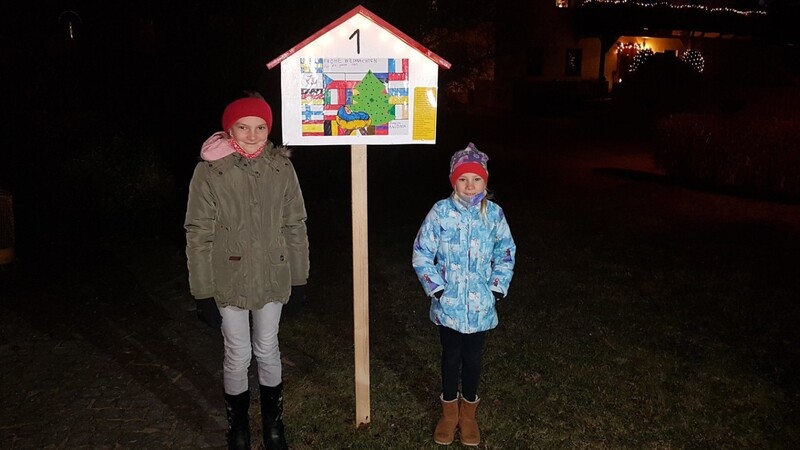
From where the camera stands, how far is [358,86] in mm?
3436

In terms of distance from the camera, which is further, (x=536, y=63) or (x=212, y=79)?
(x=536, y=63)

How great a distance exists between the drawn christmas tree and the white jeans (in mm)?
1150

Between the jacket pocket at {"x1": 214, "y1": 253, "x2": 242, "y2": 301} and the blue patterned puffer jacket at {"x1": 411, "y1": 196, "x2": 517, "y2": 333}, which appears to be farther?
the blue patterned puffer jacket at {"x1": 411, "y1": 196, "x2": 517, "y2": 333}

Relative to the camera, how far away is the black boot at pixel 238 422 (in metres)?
3.63

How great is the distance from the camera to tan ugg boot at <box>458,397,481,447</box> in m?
3.84

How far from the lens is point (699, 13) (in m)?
29.0

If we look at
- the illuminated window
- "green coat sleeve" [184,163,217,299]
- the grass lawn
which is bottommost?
the grass lawn

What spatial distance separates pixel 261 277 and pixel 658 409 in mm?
2760

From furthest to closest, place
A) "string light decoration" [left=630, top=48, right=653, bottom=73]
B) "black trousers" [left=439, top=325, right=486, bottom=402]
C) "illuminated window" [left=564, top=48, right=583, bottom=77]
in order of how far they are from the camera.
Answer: "illuminated window" [left=564, top=48, right=583, bottom=77]
"string light decoration" [left=630, top=48, right=653, bottom=73]
"black trousers" [left=439, top=325, right=486, bottom=402]

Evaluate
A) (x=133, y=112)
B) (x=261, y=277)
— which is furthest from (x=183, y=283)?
(x=133, y=112)

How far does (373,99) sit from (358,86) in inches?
4.1

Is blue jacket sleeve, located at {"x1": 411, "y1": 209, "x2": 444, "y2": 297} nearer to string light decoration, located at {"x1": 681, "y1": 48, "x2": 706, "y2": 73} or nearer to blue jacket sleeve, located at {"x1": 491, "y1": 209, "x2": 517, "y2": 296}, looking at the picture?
blue jacket sleeve, located at {"x1": 491, "y1": 209, "x2": 517, "y2": 296}

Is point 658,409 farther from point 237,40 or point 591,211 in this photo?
point 237,40

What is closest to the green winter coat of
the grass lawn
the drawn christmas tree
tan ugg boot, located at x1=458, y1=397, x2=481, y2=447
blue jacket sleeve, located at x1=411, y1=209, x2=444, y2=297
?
the drawn christmas tree
